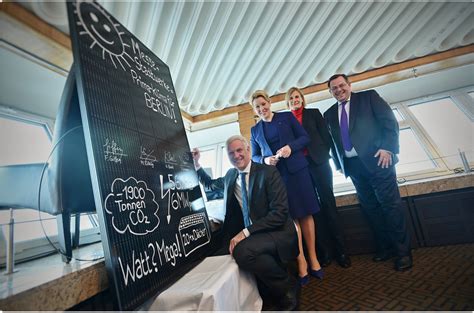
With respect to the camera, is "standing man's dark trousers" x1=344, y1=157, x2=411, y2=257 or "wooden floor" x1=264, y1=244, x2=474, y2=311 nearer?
"wooden floor" x1=264, y1=244, x2=474, y2=311

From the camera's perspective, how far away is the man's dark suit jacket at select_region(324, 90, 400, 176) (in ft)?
6.63

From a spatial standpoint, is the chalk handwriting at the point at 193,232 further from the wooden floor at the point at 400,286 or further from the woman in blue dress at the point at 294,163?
the woman in blue dress at the point at 294,163

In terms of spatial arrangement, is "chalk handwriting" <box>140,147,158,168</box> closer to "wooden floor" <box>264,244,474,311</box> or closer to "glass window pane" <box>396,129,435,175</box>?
"wooden floor" <box>264,244,474,311</box>

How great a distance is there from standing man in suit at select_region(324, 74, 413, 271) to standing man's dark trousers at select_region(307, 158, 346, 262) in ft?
0.75

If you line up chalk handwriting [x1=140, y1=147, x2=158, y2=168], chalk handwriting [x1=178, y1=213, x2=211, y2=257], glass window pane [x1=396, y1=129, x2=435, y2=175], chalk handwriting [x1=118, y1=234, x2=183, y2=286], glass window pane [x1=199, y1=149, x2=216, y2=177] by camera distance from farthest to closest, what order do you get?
glass window pane [x1=199, y1=149, x2=216, y2=177] → glass window pane [x1=396, y1=129, x2=435, y2=175] → chalk handwriting [x1=178, y1=213, x2=211, y2=257] → chalk handwriting [x1=140, y1=147, x2=158, y2=168] → chalk handwriting [x1=118, y1=234, x2=183, y2=286]

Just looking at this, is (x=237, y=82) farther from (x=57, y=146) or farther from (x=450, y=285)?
(x=450, y=285)

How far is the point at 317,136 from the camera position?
237cm

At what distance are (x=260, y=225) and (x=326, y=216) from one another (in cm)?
96

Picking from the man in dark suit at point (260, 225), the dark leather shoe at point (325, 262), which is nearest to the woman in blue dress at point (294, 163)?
the dark leather shoe at point (325, 262)

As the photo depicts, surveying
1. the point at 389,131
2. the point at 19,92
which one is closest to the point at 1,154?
the point at 19,92

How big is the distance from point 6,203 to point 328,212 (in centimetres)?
230

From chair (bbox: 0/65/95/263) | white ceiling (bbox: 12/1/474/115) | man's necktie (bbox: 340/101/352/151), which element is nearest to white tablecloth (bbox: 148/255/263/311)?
chair (bbox: 0/65/95/263)

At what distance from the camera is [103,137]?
1053 millimetres

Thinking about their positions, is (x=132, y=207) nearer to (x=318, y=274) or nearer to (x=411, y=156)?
(x=318, y=274)
